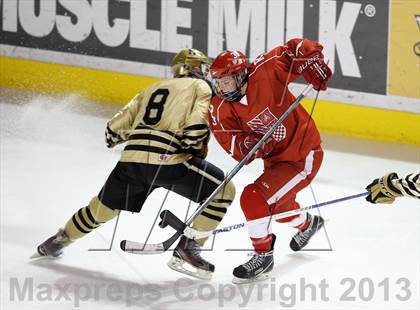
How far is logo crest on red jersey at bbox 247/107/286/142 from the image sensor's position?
466 centimetres

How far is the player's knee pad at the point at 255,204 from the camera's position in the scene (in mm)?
4688

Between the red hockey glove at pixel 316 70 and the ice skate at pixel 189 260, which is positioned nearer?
the red hockey glove at pixel 316 70

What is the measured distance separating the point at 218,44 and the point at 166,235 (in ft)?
7.33

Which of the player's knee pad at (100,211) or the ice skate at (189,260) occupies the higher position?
the player's knee pad at (100,211)

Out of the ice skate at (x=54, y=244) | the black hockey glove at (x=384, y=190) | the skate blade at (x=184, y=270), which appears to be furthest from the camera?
the ice skate at (x=54, y=244)

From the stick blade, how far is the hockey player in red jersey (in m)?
0.37

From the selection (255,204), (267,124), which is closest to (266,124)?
(267,124)

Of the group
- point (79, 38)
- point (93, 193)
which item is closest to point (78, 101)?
point (79, 38)

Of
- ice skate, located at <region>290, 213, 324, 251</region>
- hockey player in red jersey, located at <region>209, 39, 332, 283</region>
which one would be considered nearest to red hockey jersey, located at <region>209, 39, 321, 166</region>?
hockey player in red jersey, located at <region>209, 39, 332, 283</region>

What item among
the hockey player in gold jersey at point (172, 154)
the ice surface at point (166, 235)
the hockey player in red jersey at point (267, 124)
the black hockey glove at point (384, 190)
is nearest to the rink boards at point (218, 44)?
the ice surface at point (166, 235)

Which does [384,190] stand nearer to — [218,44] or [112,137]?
[112,137]

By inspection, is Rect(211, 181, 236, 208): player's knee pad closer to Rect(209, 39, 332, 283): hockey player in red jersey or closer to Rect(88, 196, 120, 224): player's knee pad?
Rect(209, 39, 332, 283): hockey player in red jersey

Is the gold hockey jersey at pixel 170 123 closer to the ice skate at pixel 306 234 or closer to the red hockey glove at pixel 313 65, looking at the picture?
the red hockey glove at pixel 313 65

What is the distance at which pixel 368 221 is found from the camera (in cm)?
561
